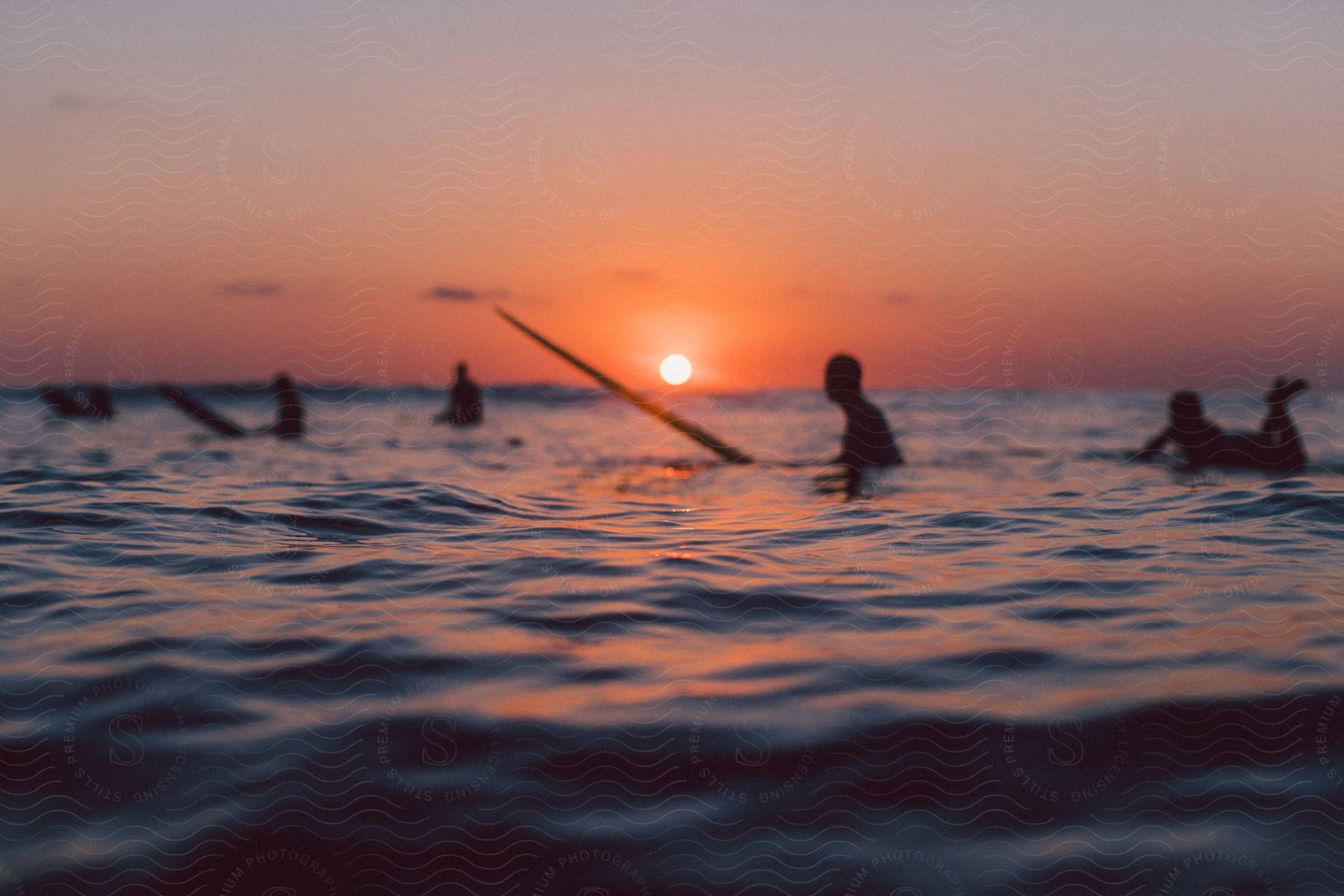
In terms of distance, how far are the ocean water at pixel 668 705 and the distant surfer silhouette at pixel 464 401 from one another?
A: 1392 cm

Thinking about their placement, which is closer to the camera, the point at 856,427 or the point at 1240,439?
the point at 856,427

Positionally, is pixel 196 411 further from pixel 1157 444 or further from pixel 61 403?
pixel 1157 444

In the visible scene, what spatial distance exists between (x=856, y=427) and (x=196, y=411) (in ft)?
35.7

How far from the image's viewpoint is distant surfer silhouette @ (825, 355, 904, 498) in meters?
9.95

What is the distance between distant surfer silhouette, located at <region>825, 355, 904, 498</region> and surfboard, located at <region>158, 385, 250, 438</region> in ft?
34.5

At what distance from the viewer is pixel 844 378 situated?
9.98 m

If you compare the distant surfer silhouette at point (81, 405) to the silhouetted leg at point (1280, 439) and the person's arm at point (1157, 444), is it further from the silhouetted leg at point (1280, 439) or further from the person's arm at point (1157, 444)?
the silhouetted leg at point (1280, 439)

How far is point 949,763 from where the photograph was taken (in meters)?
3.04

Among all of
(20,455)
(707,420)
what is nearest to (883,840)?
(20,455)

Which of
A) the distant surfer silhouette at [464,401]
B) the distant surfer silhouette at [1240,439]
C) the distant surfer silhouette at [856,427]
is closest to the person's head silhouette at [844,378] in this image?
the distant surfer silhouette at [856,427]

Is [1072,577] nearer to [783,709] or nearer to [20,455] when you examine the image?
[783,709]

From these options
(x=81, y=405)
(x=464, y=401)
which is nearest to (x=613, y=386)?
(x=464, y=401)

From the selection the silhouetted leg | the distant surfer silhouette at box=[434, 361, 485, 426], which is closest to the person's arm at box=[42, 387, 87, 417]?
the distant surfer silhouette at box=[434, 361, 485, 426]

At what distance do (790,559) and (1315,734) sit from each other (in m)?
3.00
